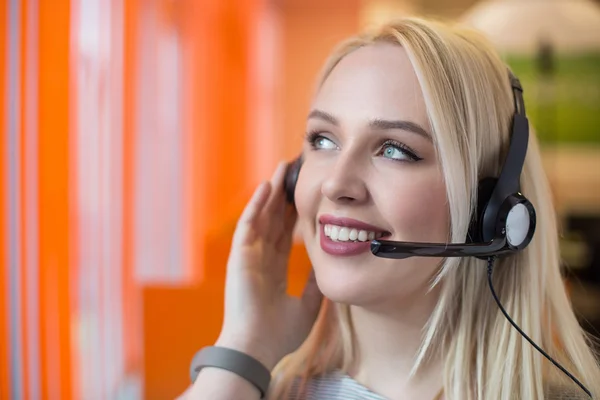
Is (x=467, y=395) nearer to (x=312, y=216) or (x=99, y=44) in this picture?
(x=312, y=216)

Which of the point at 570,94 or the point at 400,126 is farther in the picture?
the point at 570,94

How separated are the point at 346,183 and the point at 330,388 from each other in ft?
1.21

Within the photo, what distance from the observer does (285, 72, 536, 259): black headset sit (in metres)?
0.97

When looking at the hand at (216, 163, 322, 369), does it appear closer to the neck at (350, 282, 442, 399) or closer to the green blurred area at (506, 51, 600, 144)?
the neck at (350, 282, 442, 399)

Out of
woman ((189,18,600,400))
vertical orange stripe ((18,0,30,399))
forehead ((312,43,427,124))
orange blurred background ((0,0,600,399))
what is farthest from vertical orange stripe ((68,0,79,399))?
forehead ((312,43,427,124))

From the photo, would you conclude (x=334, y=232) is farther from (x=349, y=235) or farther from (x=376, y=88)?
(x=376, y=88)

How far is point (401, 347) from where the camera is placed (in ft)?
3.59

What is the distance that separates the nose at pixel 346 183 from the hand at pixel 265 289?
25 cm

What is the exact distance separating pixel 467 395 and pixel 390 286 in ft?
0.66

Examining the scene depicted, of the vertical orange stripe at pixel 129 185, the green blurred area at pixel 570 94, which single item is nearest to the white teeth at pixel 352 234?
the vertical orange stripe at pixel 129 185

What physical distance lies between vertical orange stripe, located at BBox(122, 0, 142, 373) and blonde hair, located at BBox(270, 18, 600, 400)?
49.3 inches

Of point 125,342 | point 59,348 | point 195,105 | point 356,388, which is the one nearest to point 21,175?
point 59,348

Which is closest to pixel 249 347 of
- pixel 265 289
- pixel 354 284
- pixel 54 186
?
pixel 265 289

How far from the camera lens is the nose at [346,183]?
39.3 inches
